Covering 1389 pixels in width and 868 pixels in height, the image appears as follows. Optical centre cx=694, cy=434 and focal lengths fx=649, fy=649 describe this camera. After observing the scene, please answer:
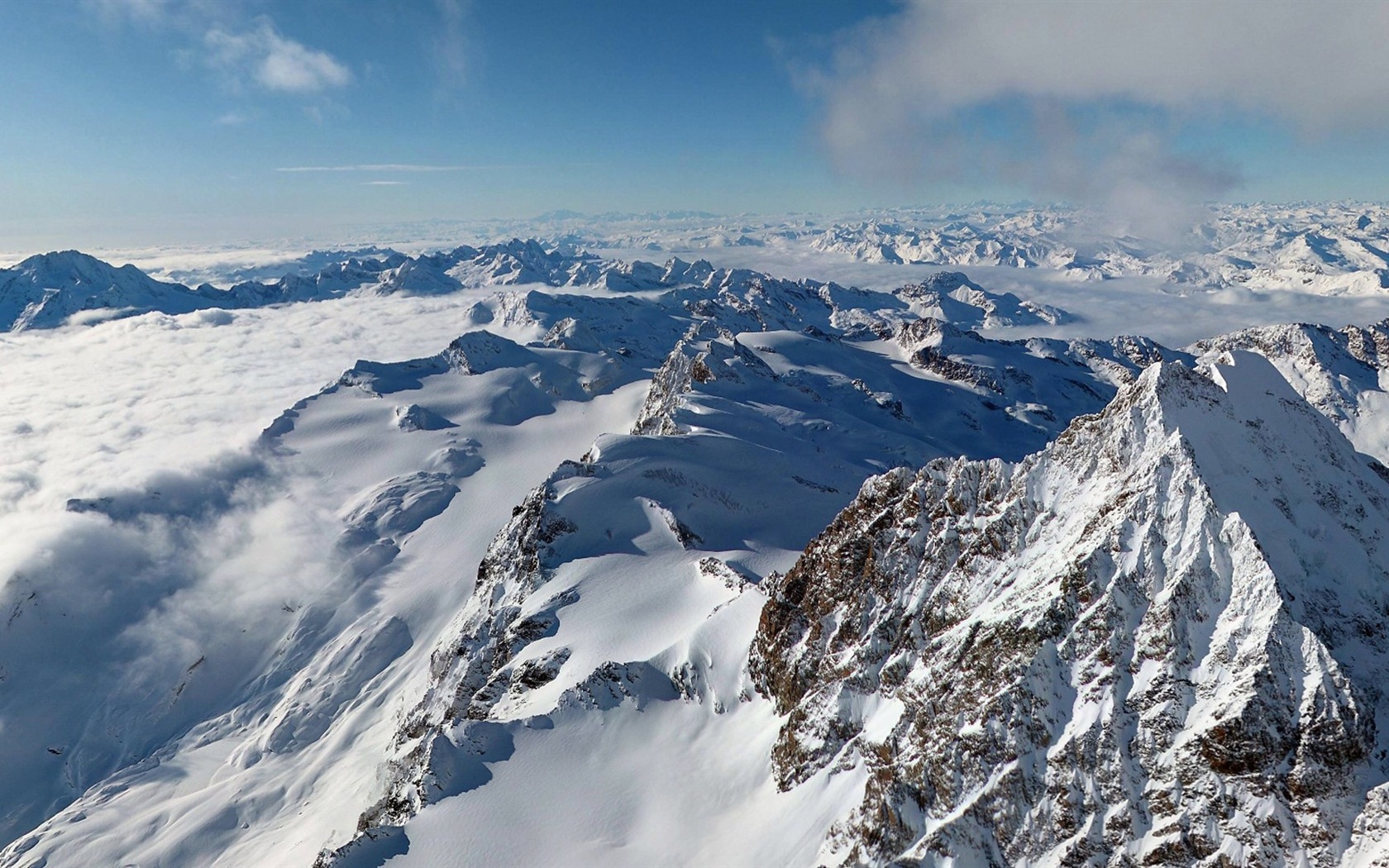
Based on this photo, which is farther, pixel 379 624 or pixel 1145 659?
pixel 379 624

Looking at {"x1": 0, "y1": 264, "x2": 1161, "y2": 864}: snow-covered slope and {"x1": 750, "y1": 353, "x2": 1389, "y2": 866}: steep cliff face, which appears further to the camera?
{"x1": 0, "y1": 264, "x2": 1161, "y2": 864}: snow-covered slope

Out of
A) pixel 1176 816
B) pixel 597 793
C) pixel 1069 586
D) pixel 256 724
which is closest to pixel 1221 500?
pixel 1069 586

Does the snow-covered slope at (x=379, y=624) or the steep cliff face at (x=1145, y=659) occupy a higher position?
the steep cliff face at (x=1145, y=659)

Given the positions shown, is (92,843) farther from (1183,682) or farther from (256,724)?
(1183,682)

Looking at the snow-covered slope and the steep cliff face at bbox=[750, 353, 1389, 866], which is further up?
the steep cliff face at bbox=[750, 353, 1389, 866]

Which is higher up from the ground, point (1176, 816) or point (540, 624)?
point (1176, 816)

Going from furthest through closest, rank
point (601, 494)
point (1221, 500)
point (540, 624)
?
point (601, 494), point (540, 624), point (1221, 500)

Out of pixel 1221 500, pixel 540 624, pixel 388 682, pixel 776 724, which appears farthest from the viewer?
pixel 388 682

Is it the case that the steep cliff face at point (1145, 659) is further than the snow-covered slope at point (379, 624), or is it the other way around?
the snow-covered slope at point (379, 624)
